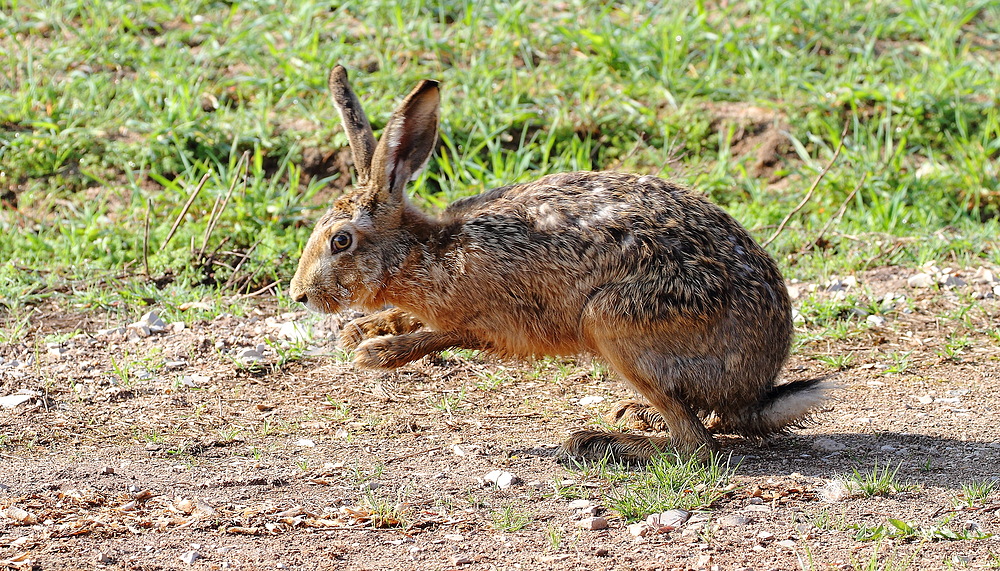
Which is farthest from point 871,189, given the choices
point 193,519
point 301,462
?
point 193,519

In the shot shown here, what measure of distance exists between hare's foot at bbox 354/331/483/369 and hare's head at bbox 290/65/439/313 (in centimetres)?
19

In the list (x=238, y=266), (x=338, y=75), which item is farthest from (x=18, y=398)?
(x=338, y=75)

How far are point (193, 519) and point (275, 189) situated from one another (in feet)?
12.5

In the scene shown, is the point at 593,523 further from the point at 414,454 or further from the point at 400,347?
the point at 400,347

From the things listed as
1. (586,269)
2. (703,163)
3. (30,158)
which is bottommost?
(30,158)

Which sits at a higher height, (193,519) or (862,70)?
(862,70)

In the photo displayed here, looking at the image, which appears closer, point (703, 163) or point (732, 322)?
point (732, 322)

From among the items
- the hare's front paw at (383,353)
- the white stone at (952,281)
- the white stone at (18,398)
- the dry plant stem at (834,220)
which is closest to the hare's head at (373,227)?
the hare's front paw at (383,353)

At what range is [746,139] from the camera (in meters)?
8.30

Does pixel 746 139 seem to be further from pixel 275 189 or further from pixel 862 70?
pixel 275 189

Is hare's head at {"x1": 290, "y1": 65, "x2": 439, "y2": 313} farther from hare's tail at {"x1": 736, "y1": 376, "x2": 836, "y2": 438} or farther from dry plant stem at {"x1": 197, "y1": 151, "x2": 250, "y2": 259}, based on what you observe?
dry plant stem at {"x1": 197, "y1": 151, "x2": 250, "y2": 259}

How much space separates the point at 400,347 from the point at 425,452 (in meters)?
0.46

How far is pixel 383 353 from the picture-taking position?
490cm

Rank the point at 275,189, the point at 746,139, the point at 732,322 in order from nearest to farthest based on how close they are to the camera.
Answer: the point at 732,322, the point at 275,189, the point at 746,139
